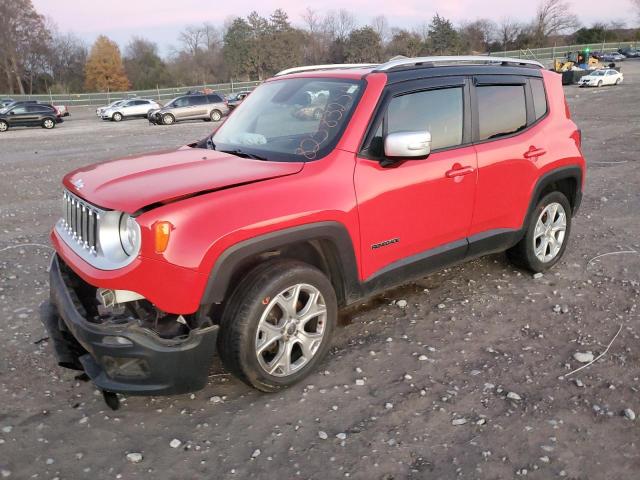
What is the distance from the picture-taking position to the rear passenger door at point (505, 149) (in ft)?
14.0

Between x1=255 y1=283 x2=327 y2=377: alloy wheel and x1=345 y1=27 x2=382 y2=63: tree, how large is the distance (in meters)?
76.4

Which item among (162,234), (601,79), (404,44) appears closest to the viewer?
(162,234)

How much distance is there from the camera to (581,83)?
123ft

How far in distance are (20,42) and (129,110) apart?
1914 inches

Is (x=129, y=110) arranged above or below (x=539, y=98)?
above

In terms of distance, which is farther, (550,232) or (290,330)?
(550,232)

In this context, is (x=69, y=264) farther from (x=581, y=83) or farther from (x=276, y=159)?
(x=581, y=83)

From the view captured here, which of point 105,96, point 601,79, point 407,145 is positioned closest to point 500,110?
point 407,145

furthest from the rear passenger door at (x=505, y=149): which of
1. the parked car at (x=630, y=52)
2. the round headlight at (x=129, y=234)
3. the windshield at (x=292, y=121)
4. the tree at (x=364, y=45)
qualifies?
the parked car at (x=630, y=52)

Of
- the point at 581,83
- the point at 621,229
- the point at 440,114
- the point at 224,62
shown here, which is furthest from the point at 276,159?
the point at 224,62

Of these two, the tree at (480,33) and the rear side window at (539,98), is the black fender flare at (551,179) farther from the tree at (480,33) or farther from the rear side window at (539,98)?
the tree at (480,33)

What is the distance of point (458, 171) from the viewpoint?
400cm

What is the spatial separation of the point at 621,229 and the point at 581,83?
35.7 meters

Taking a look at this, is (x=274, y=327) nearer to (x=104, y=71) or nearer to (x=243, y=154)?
(x=243, y=154)
